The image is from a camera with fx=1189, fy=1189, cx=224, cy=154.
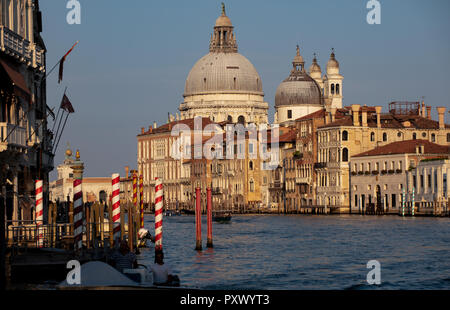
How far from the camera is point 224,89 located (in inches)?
6796

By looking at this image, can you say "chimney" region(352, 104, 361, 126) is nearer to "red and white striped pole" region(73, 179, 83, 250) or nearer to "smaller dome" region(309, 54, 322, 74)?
"smaller dome" region(309, 54, 322, 74)

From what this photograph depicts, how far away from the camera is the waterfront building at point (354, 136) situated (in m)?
105

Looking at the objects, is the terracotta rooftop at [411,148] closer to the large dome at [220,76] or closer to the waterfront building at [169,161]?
the waterfront building at [169,161]

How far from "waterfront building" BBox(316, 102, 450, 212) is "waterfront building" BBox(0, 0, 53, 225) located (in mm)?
70541

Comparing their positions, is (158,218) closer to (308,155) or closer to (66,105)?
(66,105)

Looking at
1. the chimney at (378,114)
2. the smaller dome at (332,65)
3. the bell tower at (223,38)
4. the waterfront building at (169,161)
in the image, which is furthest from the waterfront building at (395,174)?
the bell tower at (223,38)

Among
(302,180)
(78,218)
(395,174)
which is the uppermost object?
(302,180)

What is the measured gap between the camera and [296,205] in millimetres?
115312

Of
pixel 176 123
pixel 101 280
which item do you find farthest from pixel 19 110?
pixel 176 123

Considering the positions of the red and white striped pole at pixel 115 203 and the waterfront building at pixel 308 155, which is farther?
the waterfront building at pixel 308 155

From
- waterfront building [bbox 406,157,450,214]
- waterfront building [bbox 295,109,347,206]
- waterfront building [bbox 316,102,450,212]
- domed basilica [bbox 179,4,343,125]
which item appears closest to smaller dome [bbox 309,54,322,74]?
domed basilica [bbox 179,4,343,125]

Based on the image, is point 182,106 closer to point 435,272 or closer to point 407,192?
point 407,192

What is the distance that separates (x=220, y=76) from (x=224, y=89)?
84.9 inches

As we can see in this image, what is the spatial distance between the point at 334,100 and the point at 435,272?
11974cm
